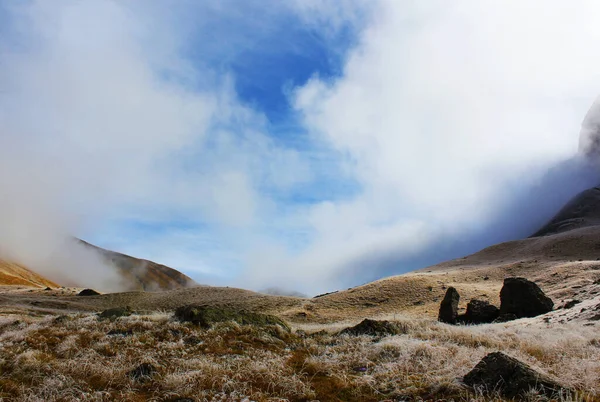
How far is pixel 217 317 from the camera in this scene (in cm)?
1889

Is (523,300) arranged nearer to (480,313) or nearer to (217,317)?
(480,313)

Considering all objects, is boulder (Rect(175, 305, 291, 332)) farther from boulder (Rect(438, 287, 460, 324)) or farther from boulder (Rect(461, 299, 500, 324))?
boulder (Rect(438, 287, 460, 324))

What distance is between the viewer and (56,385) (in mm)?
9008

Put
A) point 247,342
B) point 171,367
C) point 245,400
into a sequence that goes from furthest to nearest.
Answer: point 247,342 < point 171,367 < point 245,400

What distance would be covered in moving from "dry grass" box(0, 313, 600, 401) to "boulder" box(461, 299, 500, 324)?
12158mm

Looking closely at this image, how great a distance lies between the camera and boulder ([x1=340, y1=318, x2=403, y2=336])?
15.6 metres

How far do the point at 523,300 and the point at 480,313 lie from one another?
3805mm

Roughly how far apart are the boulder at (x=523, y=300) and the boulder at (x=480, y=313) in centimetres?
93

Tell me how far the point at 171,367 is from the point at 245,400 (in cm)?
369

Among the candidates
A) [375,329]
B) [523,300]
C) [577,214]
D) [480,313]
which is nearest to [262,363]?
[375,329]

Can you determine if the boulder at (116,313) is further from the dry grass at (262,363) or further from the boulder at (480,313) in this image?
the boulder at (480,313)

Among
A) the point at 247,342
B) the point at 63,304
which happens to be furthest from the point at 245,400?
the point at 63,304

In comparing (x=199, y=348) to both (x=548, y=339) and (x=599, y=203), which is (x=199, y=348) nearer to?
(x=548, y=339)

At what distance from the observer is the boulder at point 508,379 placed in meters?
7.09
